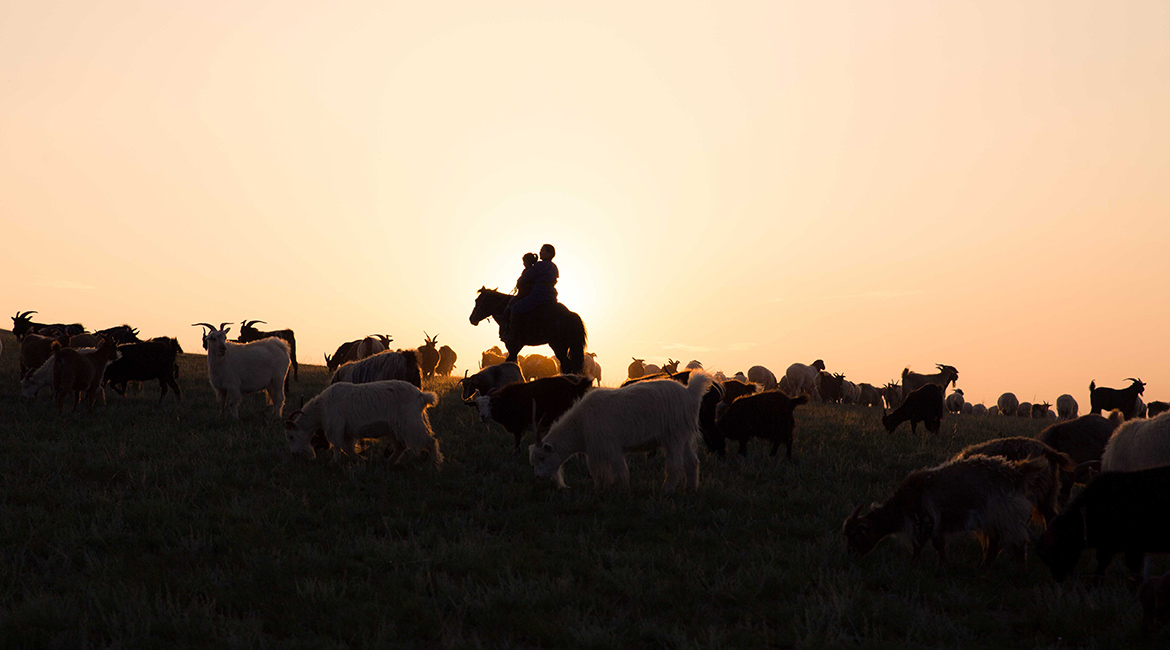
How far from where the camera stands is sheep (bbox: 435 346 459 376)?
109 ft

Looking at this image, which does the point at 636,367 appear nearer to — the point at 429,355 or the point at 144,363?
the point at 429,355

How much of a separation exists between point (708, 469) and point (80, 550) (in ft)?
26.1

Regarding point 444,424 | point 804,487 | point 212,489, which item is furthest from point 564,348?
point 212,489

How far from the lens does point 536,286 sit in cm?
1684

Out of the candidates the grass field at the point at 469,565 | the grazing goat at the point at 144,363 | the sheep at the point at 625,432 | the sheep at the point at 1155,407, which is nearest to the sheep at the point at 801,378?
the sheep at the point at 1155,407

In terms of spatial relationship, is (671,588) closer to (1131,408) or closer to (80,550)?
(80,550)

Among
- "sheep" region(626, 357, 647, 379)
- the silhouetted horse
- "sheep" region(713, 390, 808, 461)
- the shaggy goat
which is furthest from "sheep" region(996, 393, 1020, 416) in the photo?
"sheep" region(713, 390, 808, 461)

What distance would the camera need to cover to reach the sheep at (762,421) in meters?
12.6

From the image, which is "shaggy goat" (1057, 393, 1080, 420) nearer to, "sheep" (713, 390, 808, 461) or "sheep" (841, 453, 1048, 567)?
"sheep" (713, 390, 808, 461)

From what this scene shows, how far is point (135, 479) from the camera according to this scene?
997 cm

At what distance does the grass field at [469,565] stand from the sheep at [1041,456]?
77 centimetres

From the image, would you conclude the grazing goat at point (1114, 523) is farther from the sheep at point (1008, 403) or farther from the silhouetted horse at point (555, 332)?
the sheep at point (1008, 403)

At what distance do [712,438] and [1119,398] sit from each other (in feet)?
44.7

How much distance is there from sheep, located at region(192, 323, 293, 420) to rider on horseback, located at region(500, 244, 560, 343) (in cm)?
498
